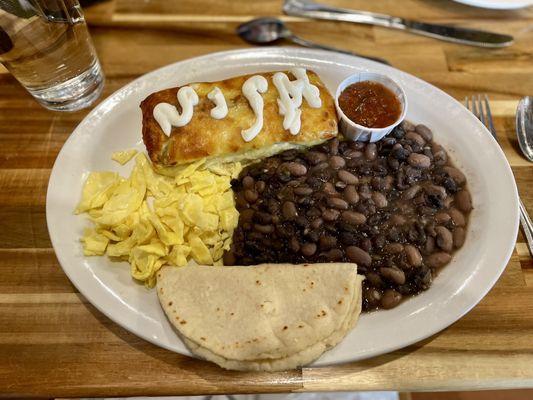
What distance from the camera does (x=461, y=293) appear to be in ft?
8.89

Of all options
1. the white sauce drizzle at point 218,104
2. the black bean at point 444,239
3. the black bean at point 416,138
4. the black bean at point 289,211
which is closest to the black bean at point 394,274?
the black bean at point 444,239

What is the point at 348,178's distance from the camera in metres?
2.98

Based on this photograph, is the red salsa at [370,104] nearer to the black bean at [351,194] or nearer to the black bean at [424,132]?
the black bean at [424,132]

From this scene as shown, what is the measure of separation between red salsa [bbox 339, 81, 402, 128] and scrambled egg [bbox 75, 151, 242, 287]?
96 cm

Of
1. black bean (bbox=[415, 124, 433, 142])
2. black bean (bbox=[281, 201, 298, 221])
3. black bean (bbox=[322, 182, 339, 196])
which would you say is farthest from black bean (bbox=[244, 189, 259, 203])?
black bean (bbox=[415, 124, 433, 142])

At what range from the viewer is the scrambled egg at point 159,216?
292cm

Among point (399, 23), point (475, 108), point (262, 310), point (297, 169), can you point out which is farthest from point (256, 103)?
point (399, 23)

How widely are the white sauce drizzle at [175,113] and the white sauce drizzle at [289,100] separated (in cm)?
62

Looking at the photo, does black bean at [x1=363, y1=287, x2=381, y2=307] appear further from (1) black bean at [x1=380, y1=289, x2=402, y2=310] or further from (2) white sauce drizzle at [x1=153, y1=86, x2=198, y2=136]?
(2) white sauce drizzle at [x1=153, y1=86, x2=198, y2=136]

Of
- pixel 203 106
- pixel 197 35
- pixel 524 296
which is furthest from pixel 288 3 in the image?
pixel 524 296

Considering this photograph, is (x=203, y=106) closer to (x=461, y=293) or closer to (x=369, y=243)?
(x=369, y=243)

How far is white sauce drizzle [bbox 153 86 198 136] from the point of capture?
305 centimetres

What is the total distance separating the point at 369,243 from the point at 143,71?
2.57 m

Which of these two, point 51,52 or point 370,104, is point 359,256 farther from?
point 51,52
